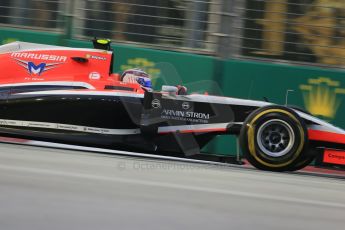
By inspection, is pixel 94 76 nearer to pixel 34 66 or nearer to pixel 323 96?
pixel 34 66

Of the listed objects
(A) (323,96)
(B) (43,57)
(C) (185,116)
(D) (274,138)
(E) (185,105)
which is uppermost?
(B) (43,57)

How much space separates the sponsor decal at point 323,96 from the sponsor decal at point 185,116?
8.26 feet

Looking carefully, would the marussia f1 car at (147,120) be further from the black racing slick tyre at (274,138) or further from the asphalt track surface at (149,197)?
the asphalt track surface at (149,197)

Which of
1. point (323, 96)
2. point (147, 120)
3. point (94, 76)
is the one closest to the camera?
point (147, 120)

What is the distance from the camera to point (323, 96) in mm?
8812

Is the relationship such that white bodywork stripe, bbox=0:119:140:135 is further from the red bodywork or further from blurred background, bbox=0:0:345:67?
blurred background, bbox=0:0:345:67

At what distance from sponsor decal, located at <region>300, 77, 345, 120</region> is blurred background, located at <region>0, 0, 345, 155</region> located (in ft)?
0.05

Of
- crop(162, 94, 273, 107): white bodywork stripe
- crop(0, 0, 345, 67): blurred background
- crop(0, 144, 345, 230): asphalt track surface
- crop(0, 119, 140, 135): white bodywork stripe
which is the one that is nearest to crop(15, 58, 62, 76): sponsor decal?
crop(0, 119, 140, 135): white bodywork stripe

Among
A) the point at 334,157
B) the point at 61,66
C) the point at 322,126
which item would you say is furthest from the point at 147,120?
the point at 334,157

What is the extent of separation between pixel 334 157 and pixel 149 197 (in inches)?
115

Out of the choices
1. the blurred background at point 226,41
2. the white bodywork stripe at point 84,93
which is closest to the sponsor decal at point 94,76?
the white bodywork stripe at point 84,93

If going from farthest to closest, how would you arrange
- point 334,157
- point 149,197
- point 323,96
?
point 323,96, point 334,157, point 149,197

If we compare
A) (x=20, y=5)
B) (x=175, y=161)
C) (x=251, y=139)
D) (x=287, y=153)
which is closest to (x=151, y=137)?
(x=175, y=161)

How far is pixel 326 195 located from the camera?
5770 millimetres
